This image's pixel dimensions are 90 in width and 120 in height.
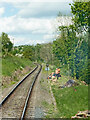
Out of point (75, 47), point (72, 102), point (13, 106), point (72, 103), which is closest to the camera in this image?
point (72, 103)

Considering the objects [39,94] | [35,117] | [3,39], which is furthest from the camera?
[3,39]

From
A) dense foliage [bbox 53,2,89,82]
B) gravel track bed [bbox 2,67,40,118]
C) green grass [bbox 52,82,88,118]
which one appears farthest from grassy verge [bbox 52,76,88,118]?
dense foliage [bbox 53,2,89,82]

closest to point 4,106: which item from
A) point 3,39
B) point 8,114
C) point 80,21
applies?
point 8,114

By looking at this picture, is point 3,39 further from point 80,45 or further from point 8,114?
point 8,114

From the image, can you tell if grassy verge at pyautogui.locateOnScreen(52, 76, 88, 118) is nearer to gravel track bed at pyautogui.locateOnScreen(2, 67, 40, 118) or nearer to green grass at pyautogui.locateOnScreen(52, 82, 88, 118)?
green grass at pyautogui.locateOnScreen(52, 82, 88, 118)

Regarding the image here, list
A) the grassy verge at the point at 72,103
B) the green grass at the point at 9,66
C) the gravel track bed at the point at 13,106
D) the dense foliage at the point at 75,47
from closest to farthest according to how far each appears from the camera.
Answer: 1. the grassy verge at the point at 72,103
2. the gravel track bed at the point at 13,106
3. the dense foliage at the point at 75,47
4. the green grass at the point at 9,66

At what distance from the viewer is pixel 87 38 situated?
2467cm

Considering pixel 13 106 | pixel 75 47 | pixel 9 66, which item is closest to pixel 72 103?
pixel 13 106

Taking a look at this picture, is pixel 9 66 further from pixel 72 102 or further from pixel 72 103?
pixel 72 103

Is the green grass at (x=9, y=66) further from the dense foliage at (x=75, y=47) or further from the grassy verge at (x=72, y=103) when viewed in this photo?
the grassy verge at (x=72, y=103)

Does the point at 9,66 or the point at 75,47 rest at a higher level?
the point at 75,47

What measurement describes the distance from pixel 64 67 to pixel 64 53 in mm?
2086

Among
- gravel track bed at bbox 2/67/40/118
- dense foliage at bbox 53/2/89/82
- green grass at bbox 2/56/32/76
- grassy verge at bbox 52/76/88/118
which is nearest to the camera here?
grassy verge at bbox 52/76/88/118

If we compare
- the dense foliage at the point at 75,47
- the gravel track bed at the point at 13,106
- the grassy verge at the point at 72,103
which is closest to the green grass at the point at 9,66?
the dense foliage at the point at 75,47
